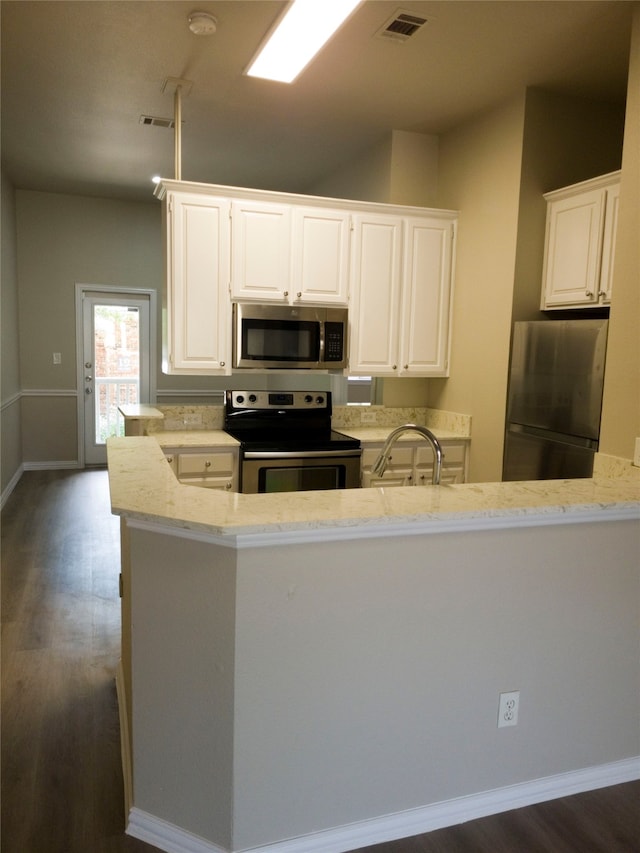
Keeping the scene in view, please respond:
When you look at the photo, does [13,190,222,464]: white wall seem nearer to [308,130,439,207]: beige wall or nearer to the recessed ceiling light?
[308,130,439,207]: beige wall

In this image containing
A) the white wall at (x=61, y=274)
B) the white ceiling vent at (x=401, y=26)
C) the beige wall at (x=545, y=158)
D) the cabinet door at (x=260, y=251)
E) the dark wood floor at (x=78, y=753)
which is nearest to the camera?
the dark wood floor at (x=78, y=753)

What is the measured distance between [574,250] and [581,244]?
0.19ft

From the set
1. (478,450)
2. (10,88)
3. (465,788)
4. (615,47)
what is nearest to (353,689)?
(465,788)

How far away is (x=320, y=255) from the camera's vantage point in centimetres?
399

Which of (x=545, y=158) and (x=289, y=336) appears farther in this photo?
(x=289, y=336)

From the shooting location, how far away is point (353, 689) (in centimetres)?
174

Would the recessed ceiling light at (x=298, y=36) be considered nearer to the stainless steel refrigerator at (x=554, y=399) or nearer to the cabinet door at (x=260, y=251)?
the cabinet door at (x=260, y=251)

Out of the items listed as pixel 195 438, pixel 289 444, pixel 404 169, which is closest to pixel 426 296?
pixel 404 169

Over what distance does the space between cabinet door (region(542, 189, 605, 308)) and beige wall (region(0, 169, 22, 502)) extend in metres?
4.26

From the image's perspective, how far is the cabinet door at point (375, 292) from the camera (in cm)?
407

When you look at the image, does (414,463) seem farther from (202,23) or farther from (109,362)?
(109,362)

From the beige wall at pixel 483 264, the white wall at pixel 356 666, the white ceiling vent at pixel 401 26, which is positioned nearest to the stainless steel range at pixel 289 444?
the beige wall at pixel 483 264

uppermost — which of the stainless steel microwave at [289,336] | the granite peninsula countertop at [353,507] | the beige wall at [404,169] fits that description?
the beige wall at [404,169]

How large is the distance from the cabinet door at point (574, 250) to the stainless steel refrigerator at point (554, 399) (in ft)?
0.80
